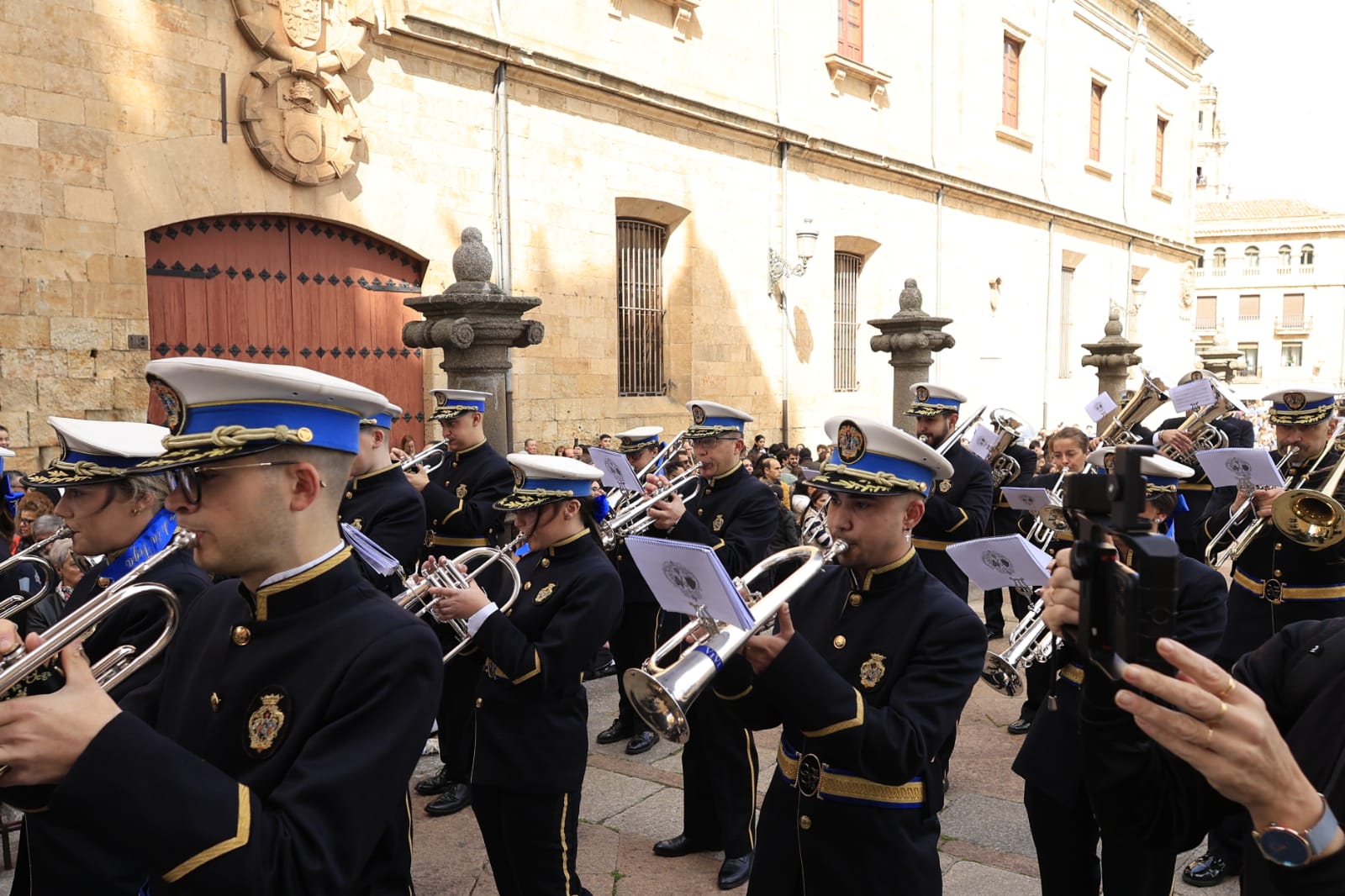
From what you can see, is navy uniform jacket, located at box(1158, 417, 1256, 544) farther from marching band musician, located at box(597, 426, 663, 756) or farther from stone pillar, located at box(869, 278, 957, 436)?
stone pillar, located at box(869, 278, 957, 436)

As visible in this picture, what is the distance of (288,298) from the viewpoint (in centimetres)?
1063

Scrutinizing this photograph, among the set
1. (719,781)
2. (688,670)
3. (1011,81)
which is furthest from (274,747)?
(1011,81)

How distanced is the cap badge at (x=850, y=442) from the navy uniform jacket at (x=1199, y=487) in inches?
221

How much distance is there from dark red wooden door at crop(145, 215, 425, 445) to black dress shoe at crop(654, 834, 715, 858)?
7056mm

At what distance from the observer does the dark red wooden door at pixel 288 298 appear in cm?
980

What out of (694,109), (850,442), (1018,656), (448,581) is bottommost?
(1018,656)

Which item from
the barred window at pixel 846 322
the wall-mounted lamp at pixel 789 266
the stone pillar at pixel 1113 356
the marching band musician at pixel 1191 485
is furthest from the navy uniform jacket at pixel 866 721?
the stone pillar at pixel 1113 356

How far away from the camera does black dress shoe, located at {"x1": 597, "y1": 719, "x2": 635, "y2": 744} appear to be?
6.70 m

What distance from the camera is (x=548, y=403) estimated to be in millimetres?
12773

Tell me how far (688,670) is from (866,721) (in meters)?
0.57

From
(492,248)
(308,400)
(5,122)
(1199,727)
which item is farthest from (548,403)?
(1199,727)

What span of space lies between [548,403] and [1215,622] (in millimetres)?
9933

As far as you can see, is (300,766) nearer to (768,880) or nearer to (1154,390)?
(768,880)

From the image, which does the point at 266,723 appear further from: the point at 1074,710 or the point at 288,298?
the point at 288,298
